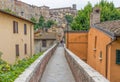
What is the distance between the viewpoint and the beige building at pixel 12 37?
1891 centimetres

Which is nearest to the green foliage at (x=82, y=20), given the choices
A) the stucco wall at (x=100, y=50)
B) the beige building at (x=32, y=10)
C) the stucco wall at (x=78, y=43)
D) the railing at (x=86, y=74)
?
the stucco wall at (x=78, y=43)

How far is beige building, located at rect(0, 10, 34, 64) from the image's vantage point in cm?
1891

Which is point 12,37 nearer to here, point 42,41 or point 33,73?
point 33,73

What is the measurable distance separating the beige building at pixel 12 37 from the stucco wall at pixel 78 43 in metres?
5.89

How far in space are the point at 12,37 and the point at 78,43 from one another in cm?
865

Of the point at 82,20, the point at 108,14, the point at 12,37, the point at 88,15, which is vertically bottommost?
the point at 12,37

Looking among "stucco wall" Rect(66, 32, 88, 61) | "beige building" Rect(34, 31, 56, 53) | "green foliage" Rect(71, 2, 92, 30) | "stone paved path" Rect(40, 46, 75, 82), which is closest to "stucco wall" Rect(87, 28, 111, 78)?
"stone paved path" Rect(40, 46, 75, 82)

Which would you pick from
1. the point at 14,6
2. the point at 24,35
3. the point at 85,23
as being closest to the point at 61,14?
the point at 14,6

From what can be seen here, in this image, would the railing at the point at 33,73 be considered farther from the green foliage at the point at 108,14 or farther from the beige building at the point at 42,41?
the beige building at the point at 42,41

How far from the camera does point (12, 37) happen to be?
21.4 m

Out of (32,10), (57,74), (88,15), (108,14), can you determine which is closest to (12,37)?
(57,74)

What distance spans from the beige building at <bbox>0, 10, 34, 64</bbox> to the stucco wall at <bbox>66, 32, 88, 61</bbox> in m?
5.89

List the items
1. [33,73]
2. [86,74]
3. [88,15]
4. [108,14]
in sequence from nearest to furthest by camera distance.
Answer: [86,74], [33,73], [108,14], [88,15]

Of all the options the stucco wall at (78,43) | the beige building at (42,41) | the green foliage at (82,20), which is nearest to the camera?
the stucco wall at (78,43)
